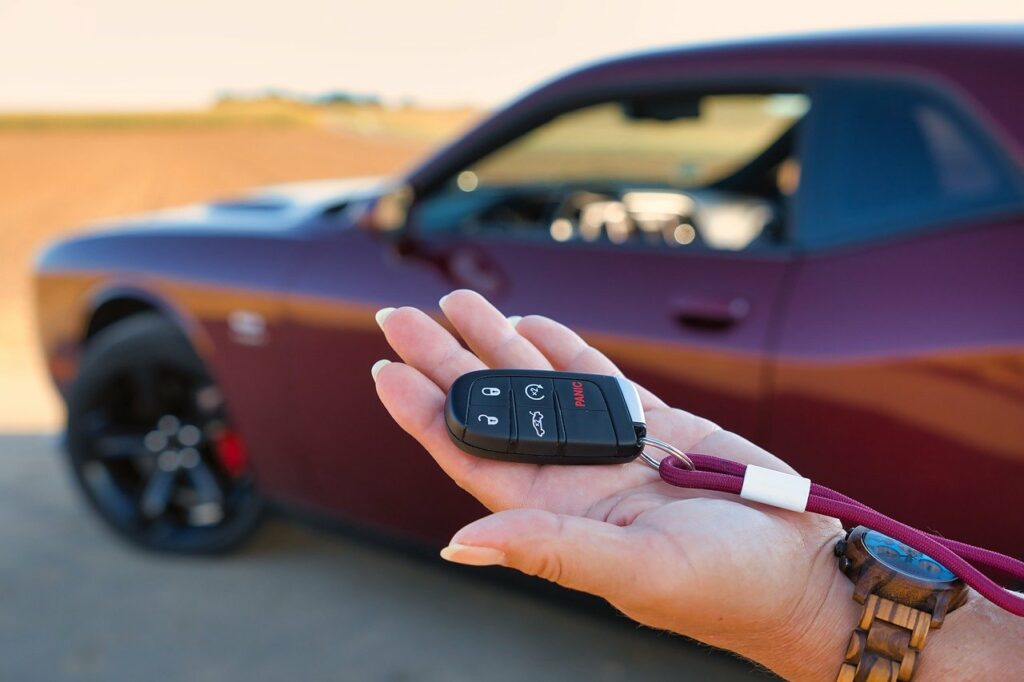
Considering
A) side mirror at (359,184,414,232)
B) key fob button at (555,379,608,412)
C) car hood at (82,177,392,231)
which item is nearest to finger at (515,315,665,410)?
key fob button at (555,379,608,412)

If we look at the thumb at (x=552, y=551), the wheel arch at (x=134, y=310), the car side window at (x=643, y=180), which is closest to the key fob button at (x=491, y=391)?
the thumb at (x=552, y=551)

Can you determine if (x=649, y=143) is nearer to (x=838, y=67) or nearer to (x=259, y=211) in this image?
(x=259, y=211)

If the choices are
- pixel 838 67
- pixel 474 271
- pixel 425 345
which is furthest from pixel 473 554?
pixel 838 67

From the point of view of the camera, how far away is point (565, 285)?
2.26 meters

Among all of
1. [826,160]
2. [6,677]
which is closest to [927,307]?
[826,160]

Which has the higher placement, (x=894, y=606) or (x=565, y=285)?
(x=565, y=285)

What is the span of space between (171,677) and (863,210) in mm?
Answer: 2232

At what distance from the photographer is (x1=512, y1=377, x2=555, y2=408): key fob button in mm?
1362

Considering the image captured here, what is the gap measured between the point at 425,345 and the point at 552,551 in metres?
0.50

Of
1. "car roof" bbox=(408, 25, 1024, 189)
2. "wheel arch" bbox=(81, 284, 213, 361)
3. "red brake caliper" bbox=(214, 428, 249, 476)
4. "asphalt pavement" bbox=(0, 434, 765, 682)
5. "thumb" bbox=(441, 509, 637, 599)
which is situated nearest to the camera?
"thumb" bbox=(441, 509, 637, 599)

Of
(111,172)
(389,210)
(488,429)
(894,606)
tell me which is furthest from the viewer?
(111,172)

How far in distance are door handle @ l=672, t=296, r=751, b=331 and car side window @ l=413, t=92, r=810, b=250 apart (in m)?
0.22

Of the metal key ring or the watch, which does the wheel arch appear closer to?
the metal key ring

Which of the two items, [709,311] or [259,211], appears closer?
[709,311]
